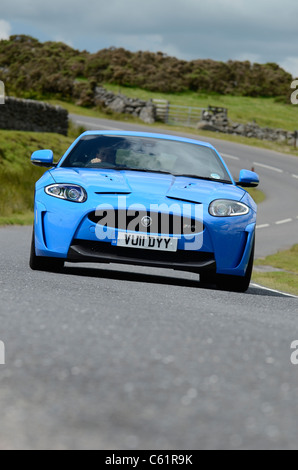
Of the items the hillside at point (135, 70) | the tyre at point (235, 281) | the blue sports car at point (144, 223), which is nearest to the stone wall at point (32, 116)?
the blue sports car at point (144, 223)

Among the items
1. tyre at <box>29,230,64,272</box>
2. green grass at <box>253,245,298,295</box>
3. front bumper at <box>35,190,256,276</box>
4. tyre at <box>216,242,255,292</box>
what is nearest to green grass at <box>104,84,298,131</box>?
green grass at <box>253,245,298,295</box>

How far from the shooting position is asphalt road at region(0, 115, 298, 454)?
2676 mm

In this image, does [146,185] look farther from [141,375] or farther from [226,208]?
[141,375]

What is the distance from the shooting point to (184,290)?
715 centimetres

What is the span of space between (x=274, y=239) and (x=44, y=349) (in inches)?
824

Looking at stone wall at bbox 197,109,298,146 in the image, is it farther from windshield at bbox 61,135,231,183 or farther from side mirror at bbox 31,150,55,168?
side mirror at bbox 31,150,55,168

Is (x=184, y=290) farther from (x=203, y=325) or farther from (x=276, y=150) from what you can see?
(x=276, y=150)

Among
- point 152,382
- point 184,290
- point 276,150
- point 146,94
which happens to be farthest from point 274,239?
point 146,94

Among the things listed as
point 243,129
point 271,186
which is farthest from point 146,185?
point 243,129

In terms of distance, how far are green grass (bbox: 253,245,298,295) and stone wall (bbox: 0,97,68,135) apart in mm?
14558

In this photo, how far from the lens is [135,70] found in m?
77.9

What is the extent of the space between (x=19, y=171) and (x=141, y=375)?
2156 cm

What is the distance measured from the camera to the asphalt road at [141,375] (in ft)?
8.78

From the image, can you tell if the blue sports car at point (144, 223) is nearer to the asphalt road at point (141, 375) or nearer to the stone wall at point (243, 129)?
the asphalt road at point (141, 375)
